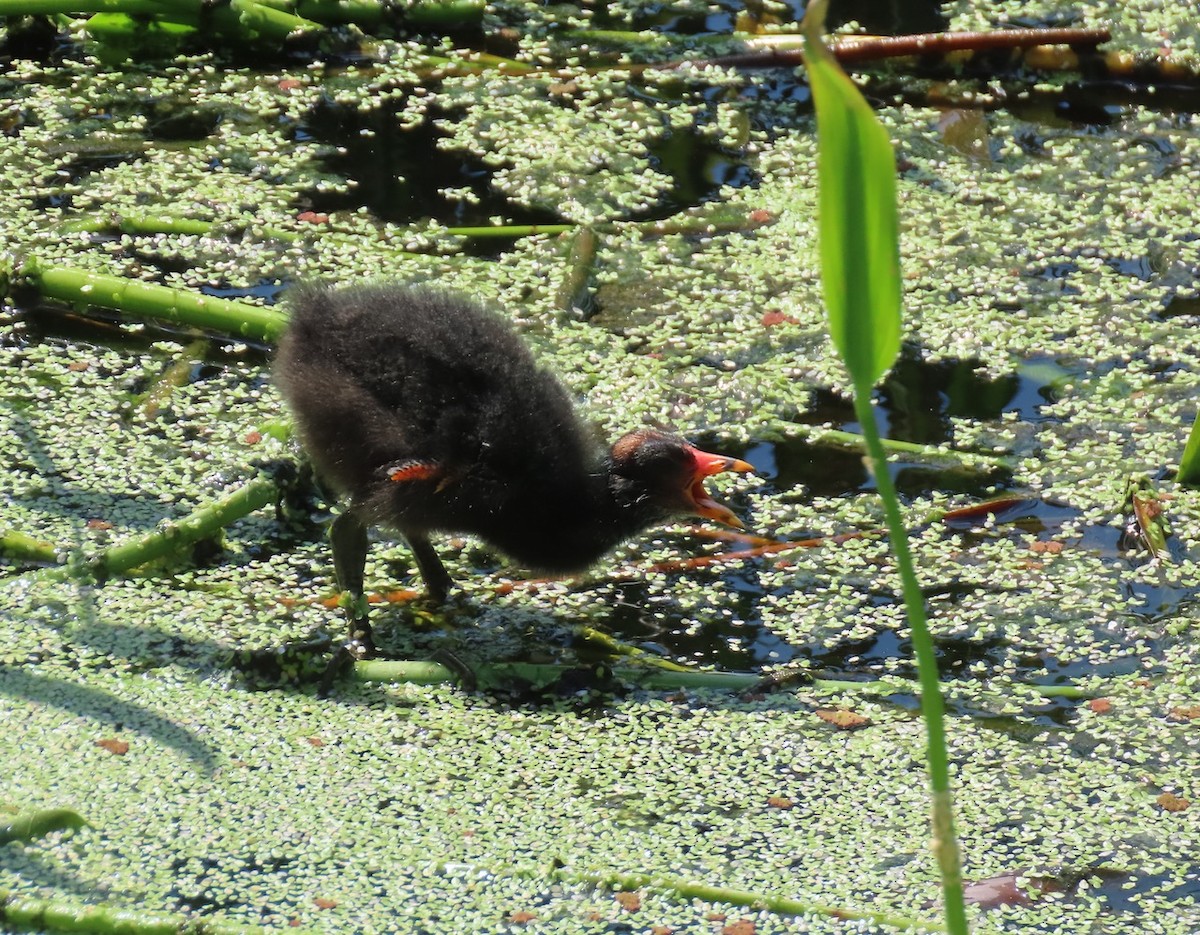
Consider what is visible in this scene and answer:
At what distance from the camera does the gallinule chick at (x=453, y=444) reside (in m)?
3.14

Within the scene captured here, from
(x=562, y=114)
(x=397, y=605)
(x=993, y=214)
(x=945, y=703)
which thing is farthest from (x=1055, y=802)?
(x=562, y=114)

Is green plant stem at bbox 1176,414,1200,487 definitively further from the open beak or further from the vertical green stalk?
the vertical green stalk

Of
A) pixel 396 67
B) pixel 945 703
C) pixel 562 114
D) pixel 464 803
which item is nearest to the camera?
pixel 464 803

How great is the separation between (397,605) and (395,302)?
0.66 m

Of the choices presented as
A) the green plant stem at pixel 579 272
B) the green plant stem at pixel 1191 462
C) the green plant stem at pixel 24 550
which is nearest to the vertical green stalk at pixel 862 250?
the green plant stem at pixel 24 550

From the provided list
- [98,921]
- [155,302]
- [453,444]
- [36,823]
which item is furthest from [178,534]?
[98,921]

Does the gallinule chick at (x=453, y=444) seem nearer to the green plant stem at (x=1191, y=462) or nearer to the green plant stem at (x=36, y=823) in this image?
the green plant stem at (x=36, y=823)

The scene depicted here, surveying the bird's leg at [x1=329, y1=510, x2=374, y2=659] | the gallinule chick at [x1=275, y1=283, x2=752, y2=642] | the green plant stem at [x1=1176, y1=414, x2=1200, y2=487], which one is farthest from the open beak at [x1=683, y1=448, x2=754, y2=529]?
the green plant stem at [x1=1176, y1=414, x2=1200, y2=487]

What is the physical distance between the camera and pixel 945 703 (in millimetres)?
3121

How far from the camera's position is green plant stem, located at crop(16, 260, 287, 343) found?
4.04 meters

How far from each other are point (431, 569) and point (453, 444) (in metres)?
0.38

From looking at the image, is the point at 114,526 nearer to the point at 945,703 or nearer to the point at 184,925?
the point at 184,925

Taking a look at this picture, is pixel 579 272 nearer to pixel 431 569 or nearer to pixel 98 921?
pixel 431 569

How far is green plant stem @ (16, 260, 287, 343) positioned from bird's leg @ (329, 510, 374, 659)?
2.96ft
